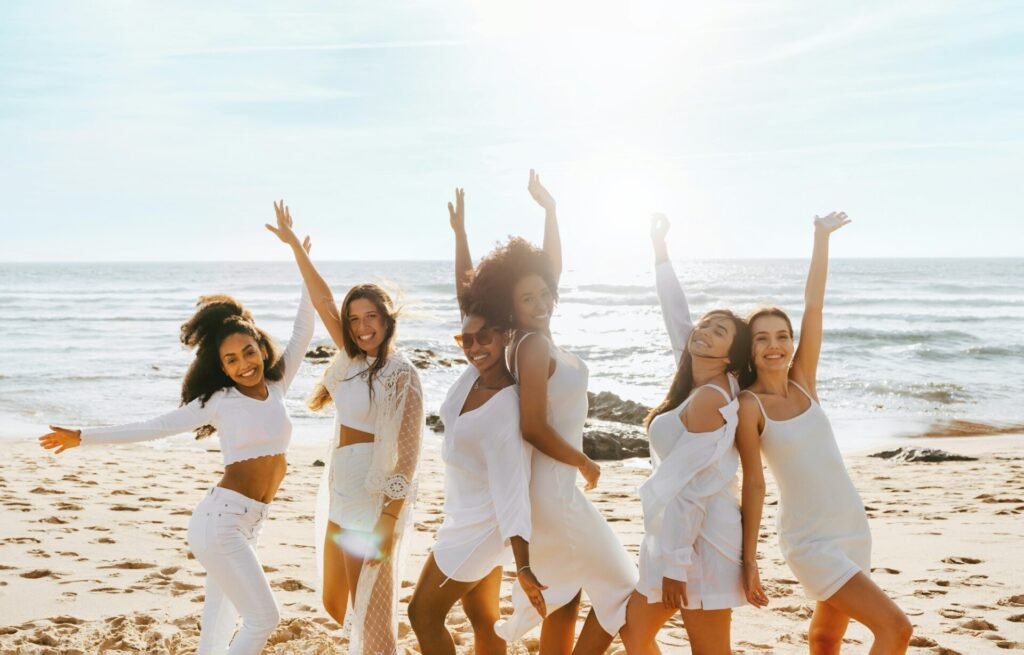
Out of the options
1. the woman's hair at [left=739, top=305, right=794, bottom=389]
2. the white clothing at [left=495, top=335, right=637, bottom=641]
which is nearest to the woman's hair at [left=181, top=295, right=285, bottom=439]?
the white clothing at [left=495, top=335, right=637, bottom=641]

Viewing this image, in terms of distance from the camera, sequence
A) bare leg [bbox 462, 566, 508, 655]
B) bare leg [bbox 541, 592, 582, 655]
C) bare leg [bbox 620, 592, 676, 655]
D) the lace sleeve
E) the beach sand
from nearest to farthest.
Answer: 1. bare leg [bbox 620, 592, 676, 655]
2. bare leg [bbox 541, 592, 582, 655]
3. bare leg [bbox 462, 566, 508, 655]
4. the lace sleeve
5. the beach sand

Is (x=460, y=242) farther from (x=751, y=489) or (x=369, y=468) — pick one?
(x=751, y=489)

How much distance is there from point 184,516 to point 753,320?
589cm

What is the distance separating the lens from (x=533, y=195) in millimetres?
5043

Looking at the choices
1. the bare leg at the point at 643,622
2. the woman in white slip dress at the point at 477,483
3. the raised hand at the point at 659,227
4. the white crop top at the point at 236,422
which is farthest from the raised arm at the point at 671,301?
the white crop top at the point at 236,422

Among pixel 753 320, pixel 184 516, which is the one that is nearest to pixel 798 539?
pixel 753 320

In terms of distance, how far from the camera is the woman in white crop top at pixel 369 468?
14.7ft

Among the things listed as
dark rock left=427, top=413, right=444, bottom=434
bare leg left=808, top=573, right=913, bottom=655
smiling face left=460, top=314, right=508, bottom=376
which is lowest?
dark rock left=427, top=413, right=444, bottom=434

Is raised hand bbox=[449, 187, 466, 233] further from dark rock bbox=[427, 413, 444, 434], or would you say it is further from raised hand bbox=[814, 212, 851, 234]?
dark rock bbox=[427, 413, 444, 434]

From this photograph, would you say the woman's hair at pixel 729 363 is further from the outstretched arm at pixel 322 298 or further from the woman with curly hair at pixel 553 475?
the outstretched arm at pixel 322 298

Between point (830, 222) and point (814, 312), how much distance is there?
1.53ft

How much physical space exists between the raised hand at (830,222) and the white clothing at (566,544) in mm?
1438

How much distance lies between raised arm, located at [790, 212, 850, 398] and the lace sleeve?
180 cm

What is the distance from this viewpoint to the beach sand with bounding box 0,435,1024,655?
527cm
